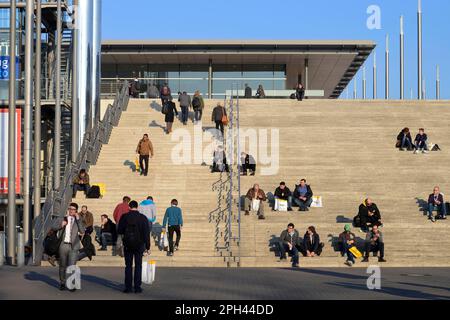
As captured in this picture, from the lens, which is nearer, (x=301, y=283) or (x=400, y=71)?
(x=301, y=283)

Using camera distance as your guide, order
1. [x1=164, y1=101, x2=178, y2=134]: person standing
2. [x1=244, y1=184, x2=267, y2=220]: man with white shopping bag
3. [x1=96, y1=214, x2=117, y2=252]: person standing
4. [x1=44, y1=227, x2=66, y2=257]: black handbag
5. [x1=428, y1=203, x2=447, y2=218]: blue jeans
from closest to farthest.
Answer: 1. [x1=44, y1=227, x2=66, y2=257]: black handbag
2. [x1=96, y1=214, x2=117, y2=252]: person standing
3. [x1=428, y1=203, x2=447, y2=218]: blue jeans
4. [x1=244, y1=184, x2=267, y2=220]: man with white shopping bag
5. [x1=164, y1=101, x2=178, y2=134]: person standing

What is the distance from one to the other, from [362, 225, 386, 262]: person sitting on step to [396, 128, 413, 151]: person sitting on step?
10289mm

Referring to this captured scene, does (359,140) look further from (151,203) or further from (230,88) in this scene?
(230,88)

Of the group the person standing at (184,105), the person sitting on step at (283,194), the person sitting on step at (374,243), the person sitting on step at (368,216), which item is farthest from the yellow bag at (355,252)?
the person standing at (184,105)

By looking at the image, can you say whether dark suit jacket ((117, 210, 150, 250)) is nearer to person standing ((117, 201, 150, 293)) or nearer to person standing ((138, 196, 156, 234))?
person standing ((117, 201, 150, 293))

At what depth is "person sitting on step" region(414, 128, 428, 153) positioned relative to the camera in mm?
34716

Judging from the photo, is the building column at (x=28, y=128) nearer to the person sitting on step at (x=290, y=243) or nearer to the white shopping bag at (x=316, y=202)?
the person sitting on step at (x=290, y=243)

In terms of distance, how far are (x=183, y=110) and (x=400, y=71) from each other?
95.4 feet

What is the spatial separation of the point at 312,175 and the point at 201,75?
25191 millimetres

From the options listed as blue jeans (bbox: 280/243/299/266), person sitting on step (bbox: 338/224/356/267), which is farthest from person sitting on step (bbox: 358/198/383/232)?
blue jeans (bbox: 280/243/299/266)

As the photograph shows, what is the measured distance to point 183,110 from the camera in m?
37.7

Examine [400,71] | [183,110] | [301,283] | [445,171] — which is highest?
[400,71]

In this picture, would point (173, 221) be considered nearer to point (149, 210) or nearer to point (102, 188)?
point (149, 210)
